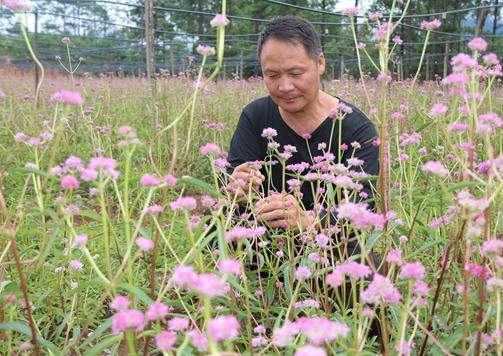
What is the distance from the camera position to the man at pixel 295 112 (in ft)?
6.81

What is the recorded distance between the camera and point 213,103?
4637 mm

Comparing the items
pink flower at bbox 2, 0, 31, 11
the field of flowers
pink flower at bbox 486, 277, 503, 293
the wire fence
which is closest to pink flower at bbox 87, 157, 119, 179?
the field of flowers

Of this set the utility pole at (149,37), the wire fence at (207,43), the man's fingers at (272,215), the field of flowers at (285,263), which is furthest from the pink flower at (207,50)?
the wire fence at (207,43)

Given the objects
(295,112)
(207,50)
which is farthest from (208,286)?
(295,112)

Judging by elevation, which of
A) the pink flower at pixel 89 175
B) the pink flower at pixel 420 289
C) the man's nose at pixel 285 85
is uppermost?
the man's nose at pixel 285 85

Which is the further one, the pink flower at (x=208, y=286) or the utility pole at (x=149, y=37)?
the utility pole at (x=149, y=37)

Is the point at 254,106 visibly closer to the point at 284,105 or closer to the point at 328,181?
the point at 284,105

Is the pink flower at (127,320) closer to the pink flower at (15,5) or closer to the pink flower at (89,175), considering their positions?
the pink flower at (89,175)

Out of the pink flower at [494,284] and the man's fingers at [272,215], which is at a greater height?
the pink flower at [494,284]

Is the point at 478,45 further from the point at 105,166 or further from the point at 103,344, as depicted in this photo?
the point at 103,344

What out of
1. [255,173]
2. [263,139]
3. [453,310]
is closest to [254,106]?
[263,139]

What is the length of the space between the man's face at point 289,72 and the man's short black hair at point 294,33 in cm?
2

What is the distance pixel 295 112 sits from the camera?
91.1 inches

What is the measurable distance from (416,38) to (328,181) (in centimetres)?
2479
